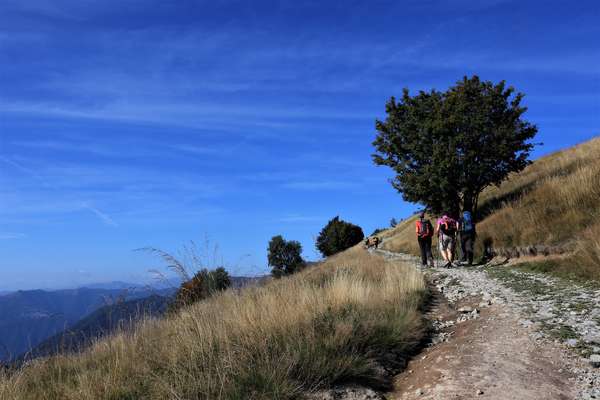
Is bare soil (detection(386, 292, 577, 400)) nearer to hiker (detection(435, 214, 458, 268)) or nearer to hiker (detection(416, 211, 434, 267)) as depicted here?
hiker (detection(435, 214, 458, 268))

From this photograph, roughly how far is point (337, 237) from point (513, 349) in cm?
6709

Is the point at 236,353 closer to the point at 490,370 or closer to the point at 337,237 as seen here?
the point at 490,370

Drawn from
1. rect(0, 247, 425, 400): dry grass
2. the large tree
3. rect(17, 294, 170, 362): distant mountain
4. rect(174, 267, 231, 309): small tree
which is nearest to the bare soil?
rect(0, 247, 425, 400): dry grass

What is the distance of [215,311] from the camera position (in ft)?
20.0

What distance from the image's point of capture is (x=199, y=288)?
6.67 metres

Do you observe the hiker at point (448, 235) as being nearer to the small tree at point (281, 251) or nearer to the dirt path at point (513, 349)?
the dirt path at point (513, 349)

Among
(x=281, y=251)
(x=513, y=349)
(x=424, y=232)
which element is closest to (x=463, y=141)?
(x=424, y=232)

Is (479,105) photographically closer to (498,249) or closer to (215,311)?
(498,249)

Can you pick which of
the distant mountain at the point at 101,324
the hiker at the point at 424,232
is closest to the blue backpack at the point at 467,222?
the hiker at the point at 424,232

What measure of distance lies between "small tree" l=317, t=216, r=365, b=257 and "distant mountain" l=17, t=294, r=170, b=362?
64.3 m

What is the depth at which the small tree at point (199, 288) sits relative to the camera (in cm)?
646

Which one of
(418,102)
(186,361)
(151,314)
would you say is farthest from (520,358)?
(418,102)

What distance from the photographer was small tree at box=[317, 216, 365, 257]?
71812mm

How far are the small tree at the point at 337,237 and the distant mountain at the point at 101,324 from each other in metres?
64.3
